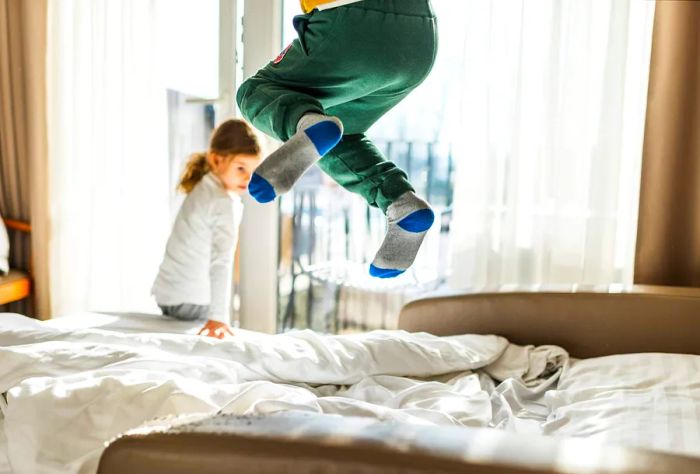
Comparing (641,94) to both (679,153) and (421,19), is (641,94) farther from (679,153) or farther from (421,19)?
(421,19)

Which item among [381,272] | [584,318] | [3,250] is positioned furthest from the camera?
[3,250]

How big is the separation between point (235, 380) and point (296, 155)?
1.99 ft

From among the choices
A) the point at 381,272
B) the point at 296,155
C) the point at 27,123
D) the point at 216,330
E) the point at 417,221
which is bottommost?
the point at 216,330

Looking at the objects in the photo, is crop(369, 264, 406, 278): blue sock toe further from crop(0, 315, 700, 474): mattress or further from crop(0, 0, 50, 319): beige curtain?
crop(0, 0, 50, 319): beige curtain

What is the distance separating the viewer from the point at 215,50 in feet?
9.91

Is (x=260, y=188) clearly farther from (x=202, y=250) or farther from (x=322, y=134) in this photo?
(x=202, y=250)

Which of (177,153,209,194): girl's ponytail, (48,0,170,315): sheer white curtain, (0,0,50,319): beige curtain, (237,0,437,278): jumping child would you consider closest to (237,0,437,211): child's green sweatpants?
(237,0,437,278): jumping child

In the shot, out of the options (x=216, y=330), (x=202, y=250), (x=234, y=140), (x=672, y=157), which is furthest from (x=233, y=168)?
(x=672, y=157)

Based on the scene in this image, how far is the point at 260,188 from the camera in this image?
4.07ft

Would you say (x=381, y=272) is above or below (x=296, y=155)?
below

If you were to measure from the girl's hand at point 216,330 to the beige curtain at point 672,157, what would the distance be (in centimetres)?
131

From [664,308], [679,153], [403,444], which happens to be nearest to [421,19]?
[403,444]

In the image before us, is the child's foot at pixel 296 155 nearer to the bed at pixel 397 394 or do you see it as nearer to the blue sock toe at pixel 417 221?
the blue sock toe at pixel 417 221

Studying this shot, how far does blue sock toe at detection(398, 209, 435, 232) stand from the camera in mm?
1376
